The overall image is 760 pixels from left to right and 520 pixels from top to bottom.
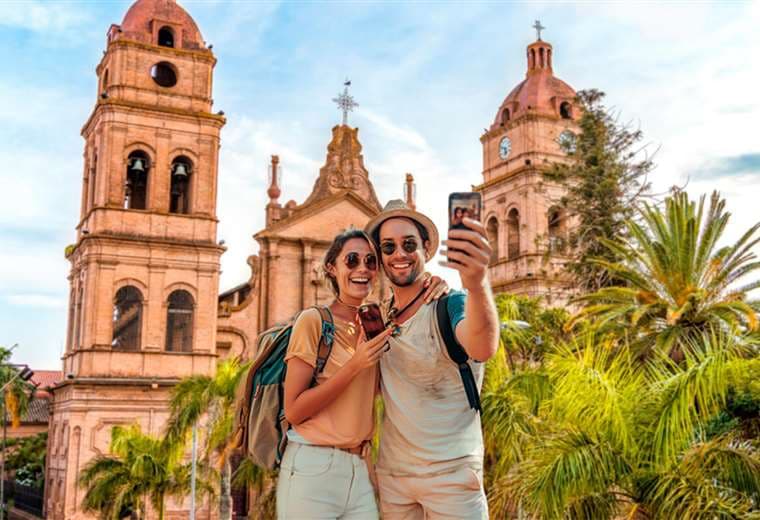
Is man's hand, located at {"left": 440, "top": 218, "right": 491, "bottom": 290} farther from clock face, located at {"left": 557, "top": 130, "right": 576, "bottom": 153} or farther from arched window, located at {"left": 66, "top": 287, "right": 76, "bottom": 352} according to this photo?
arched window, located at {"left": 66, "top": 287, "right": 76, "bottom": 352}

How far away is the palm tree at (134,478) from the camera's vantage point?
21766mm

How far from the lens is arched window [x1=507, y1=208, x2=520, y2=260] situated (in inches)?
1470

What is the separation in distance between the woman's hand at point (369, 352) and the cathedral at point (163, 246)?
80.7 feet

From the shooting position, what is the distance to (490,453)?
41.2ft

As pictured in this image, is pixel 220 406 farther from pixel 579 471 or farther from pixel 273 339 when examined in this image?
pixel 273 339

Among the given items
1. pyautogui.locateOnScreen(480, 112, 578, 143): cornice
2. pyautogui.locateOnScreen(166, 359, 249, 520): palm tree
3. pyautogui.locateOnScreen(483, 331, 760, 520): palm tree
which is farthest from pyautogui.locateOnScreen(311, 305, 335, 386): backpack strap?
pyautogui.locateOnScreen(480, 112, 578, 143): cornice

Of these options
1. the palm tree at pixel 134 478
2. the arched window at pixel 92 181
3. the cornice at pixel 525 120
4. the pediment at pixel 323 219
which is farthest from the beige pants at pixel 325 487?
the cornice at pixel 525 120

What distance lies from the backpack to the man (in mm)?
363

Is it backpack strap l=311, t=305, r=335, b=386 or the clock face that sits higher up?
the clock face

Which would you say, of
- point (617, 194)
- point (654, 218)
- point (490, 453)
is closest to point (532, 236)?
point (617, 194)

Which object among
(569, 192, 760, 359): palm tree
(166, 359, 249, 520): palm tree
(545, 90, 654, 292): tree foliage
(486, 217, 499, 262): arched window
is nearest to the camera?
(569, 192, 760, 359): palm tree

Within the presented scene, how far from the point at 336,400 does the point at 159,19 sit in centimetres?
3003

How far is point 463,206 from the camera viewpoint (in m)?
3.62

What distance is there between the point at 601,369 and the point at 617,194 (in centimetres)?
1990
